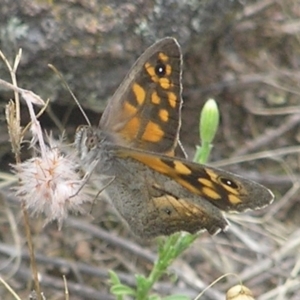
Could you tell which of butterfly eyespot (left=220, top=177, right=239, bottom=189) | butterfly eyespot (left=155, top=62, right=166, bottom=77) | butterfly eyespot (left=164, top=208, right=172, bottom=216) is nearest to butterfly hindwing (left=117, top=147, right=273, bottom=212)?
butterfly eyespot (left=220, top=177, right=239, bottom=189)

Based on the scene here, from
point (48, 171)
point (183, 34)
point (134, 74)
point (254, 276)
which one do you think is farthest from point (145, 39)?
point (48, 171)

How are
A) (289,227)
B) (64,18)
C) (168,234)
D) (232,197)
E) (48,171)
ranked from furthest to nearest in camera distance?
(289,227) < (64,18) < (168,234) < (232,197) < (48,171)

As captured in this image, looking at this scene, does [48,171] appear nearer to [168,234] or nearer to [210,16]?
[168,234]

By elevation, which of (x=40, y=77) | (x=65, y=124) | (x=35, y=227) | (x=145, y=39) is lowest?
(x=35, y=227)

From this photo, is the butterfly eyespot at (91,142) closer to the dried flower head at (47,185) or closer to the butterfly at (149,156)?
the butterfly at (149,156)

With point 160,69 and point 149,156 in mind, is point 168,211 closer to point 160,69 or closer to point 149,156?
point 149,156

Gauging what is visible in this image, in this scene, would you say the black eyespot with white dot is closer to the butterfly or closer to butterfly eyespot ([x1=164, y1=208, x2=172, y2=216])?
the butterfly

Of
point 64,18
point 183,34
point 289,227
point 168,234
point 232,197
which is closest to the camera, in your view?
point 232,197

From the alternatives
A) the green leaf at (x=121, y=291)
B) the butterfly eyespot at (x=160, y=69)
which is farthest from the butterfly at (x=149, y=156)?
the green leaf at (x=121, y=291)

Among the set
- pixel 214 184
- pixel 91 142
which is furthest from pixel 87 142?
pixel 214 184
